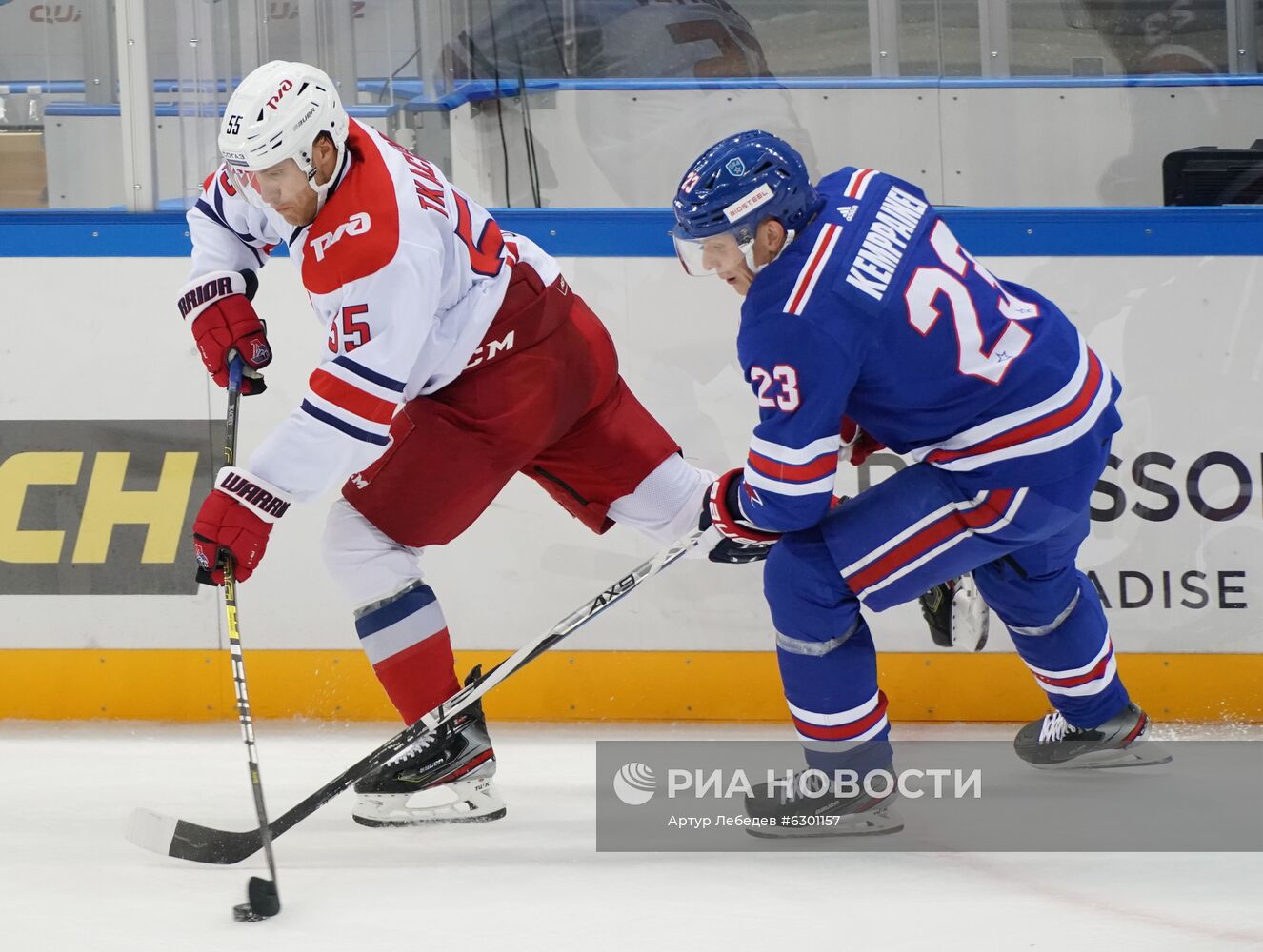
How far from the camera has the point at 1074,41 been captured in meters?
3.44

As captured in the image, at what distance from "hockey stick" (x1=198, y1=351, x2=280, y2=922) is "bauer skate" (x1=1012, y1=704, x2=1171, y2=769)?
1362 millimetres

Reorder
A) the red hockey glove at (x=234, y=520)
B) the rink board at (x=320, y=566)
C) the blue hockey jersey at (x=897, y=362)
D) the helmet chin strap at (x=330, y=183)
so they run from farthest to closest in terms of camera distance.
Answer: the rink board at (x=320, y=566) < the helmet chin strap at (x=330, y=183) < the red hockey glove at (x=234, y=520) < the blue hockey jersey at (x=897, y=362)

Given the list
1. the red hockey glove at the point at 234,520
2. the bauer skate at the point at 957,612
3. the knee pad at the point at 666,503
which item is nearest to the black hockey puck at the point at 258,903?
the red hockey glove at the point at 234,520

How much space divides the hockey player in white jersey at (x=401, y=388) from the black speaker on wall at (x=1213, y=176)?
1243 millimetres

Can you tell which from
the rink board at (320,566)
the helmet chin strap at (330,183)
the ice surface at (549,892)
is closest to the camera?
the ice surface at (549,892)

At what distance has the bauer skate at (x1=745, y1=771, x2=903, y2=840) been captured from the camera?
2402 millimetres

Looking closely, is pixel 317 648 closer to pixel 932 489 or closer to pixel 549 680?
pixel 549 680

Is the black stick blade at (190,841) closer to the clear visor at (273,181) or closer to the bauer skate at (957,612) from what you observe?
the clear visor at (273,181)

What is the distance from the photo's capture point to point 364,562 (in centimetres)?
257

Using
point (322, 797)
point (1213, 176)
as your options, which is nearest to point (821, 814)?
point (322, 797)

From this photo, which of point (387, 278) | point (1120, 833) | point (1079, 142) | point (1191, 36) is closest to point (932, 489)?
point (1120, 833)

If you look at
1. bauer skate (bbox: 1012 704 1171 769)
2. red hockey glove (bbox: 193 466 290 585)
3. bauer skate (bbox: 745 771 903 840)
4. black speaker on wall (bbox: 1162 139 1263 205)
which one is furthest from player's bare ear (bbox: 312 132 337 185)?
black speaker on wall (bbox: 1162 139 1263 205)

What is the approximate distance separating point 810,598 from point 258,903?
0.89 metres

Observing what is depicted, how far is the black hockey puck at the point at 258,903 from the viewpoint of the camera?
2.06 meters
